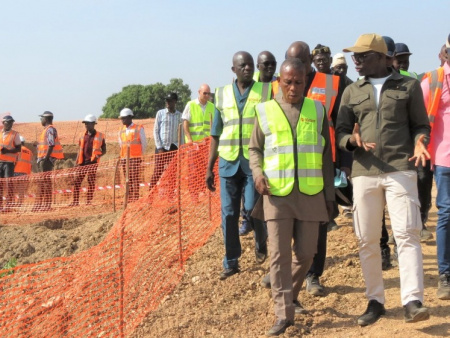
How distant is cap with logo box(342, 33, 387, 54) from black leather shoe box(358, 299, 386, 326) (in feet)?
6.39

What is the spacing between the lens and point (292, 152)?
5.64 meters

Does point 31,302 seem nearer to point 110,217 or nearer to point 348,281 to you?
point 348,281

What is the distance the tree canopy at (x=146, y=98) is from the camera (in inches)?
2287

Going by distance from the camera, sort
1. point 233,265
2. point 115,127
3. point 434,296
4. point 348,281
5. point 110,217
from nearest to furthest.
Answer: point 434,296
point 348,281
point 233,265
point 110,217
point 115,127

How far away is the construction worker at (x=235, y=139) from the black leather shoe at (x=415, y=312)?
2.20m

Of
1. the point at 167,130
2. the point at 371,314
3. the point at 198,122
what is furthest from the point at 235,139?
the point at 167,130

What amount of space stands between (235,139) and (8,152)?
10121mm

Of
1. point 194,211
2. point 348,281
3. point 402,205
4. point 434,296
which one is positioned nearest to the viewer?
point 402,205

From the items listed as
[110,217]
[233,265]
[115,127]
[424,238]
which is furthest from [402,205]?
[115,127]

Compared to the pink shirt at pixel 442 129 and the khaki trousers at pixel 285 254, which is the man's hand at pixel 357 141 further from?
the pink shirt at pixel 442 129

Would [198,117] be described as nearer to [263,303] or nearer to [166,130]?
[166,130]

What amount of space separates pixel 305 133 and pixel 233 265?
7.36ft

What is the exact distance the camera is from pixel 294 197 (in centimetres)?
563

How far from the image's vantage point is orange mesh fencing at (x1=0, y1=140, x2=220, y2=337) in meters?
7.22
